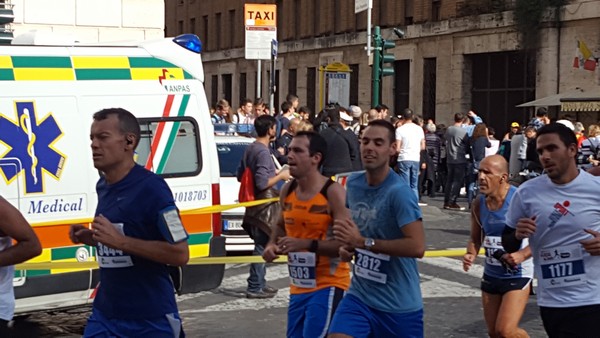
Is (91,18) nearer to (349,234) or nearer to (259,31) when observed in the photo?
(259,31)

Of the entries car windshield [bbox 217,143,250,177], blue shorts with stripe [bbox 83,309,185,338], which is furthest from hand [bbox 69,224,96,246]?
car windshield [bbox 217,143,250,177]

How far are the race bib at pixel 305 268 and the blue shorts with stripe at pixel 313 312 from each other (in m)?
0.06

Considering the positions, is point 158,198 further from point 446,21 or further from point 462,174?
point 446,21

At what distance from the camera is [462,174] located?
21453 mm

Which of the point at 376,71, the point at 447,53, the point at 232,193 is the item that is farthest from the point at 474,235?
the point at 447,53

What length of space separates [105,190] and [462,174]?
16.4 metres

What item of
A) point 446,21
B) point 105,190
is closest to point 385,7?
point 446,21

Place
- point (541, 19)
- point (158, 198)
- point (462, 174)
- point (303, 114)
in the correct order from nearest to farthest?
1. point (158, 198)
2. point (303, 114)
3. point (462, 174)
4. point (541, 19)

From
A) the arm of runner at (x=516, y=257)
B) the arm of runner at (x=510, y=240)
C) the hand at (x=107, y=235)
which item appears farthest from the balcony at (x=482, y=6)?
the hand at (x=107, y=235)

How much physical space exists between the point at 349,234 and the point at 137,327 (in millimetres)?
1245

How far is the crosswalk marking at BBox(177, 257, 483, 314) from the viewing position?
10.9 m

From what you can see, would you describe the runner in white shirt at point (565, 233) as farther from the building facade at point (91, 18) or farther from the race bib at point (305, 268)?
the building facade at point (91, 18)

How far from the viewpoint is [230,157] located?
14.9 meters

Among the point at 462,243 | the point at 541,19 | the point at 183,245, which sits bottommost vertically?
the point at 462,243
